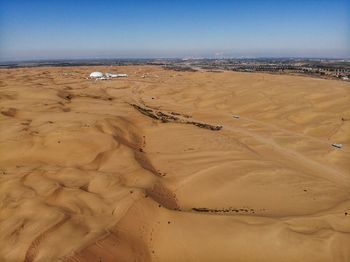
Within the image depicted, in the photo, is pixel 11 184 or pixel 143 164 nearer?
pixel 11 184

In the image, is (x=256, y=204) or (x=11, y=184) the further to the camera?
(x=11, y=184)

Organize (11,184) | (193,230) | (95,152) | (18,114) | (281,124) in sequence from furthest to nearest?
(281,124)
(18,114)
(95,152)
(11,184)
(193,230)

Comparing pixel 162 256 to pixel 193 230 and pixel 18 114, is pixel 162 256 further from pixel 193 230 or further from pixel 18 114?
pixel 18 114

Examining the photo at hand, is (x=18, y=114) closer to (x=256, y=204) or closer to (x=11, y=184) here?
(x=11, y=184)

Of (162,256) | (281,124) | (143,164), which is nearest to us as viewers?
(162,256)

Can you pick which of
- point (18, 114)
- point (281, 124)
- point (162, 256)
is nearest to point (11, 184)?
point (162, 256)

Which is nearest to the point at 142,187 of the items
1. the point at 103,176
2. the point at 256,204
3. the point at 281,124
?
the point at 103,176
